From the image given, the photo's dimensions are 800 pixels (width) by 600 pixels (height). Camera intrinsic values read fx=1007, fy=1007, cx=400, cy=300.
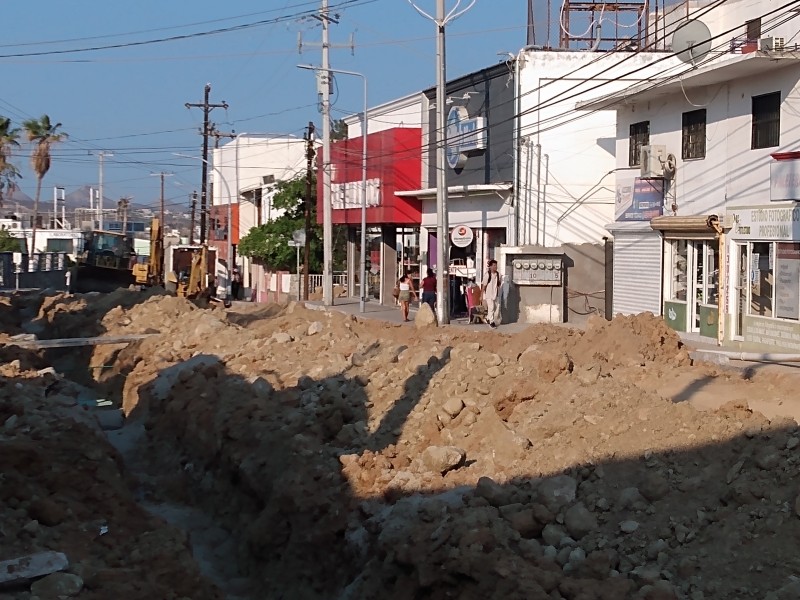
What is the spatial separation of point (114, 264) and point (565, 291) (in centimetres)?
2910

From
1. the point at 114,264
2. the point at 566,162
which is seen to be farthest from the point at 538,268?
the point at 114,264

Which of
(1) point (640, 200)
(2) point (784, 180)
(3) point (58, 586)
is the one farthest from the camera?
(1) point (640, 200)

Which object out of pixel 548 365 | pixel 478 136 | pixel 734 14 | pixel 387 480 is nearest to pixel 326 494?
pixel 387 480

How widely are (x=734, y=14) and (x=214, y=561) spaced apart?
17.9m

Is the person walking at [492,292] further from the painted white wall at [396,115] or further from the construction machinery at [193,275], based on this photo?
the construction machinery at [193,275]

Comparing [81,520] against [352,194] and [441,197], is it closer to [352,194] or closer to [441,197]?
[441,197]

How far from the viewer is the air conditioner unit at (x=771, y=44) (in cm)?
1945

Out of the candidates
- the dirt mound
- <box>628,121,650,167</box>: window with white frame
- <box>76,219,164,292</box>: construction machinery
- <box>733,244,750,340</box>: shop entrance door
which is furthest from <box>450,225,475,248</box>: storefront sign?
<box>76,219,164,292</box>: construction machinery

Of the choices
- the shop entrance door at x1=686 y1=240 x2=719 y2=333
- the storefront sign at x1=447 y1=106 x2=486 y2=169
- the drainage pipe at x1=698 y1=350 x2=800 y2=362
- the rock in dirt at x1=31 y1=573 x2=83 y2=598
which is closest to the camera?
the rock in dirt at x1=31 y1=573 x2=83 y2=598

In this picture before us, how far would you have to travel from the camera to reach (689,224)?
2273cm

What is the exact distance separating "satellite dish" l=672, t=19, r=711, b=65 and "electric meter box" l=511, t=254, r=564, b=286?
6687mm

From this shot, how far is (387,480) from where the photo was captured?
11117 millimetres

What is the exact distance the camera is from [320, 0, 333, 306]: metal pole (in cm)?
3572

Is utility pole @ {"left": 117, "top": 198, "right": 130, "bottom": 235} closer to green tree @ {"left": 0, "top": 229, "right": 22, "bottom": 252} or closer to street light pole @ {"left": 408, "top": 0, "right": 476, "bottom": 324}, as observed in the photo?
green tree @ {"left": 0, "top": 229, "right": 22, "bottom": 252}
